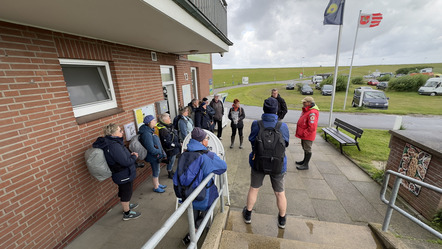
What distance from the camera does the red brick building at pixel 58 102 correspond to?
2008mm

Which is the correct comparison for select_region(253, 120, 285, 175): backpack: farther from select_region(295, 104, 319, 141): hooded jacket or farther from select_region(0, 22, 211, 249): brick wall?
select_region(0, 22, 211, 249): brick wall

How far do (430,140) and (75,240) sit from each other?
6515 mm

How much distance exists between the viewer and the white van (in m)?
20.7

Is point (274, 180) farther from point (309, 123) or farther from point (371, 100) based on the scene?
point (371, 100)

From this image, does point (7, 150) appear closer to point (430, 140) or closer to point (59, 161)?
point (59, 161)

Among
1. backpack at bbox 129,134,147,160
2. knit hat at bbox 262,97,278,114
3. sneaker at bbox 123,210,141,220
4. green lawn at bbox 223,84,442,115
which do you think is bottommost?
green lawn at bbox 223,84,442,115

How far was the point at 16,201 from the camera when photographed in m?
2.13

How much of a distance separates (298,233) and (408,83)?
34055 mm

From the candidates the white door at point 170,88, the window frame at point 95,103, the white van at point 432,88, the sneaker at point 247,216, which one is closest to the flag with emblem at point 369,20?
the white door at point 170,88

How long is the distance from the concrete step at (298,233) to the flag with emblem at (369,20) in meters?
11.1

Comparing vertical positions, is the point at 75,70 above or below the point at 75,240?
above

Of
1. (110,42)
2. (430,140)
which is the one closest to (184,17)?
(110,42)

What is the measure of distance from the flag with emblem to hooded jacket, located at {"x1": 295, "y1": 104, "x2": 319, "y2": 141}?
9.01 metres

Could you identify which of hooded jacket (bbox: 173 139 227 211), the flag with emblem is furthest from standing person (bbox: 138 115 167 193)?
the flag with emblem
